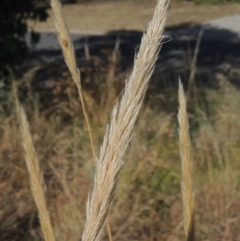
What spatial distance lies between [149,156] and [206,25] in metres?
15.1

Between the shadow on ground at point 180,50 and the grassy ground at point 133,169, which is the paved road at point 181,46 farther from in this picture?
the grassy ground at point 133,169

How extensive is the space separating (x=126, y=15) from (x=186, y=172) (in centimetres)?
2155

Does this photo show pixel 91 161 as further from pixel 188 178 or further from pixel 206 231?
pixel 188 178

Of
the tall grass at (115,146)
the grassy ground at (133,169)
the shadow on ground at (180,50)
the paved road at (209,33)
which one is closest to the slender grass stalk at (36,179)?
the tall grass at (115,146)

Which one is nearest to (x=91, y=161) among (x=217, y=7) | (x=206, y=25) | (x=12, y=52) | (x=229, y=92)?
(x=229, y=92)

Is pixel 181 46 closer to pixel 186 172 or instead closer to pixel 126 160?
pixel 126 160

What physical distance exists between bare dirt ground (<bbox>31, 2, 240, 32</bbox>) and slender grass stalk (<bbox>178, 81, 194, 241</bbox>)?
18.0 m

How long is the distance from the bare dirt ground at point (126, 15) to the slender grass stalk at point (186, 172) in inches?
710

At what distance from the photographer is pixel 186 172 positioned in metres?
1.58

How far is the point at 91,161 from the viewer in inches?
199

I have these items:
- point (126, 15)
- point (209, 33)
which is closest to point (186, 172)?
point (209, 33)

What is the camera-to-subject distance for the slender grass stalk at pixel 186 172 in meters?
1.58

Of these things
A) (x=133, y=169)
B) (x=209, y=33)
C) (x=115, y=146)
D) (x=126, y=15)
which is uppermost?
(x=126, y=15)

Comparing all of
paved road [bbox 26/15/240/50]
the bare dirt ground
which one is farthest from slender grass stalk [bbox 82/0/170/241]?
the bare dirt ground
